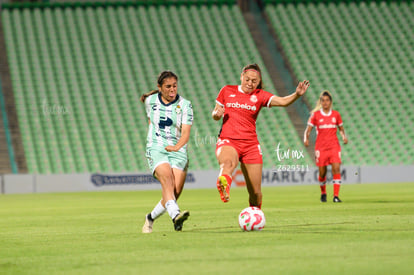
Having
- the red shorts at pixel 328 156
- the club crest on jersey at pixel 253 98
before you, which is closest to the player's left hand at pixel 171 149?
the club crest on jersey at pixel 253 98

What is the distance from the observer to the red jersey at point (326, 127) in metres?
15.5

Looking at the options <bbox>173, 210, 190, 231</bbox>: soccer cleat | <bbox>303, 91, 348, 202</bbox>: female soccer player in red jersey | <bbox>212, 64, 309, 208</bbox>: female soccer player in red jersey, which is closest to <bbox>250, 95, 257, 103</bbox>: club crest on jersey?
<bbox>212, 64, 309, 208</bbox>: female soccer player in red jersey

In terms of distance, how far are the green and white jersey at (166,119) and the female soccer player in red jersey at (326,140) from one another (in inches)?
287

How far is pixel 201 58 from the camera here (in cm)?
3158

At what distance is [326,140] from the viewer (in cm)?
1549

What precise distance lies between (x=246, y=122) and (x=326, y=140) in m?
6.58

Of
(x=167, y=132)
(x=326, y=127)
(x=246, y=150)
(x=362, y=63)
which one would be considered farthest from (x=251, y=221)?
(x=362, y=63)

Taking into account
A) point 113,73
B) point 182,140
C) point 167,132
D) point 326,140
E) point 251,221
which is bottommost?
point 251,221

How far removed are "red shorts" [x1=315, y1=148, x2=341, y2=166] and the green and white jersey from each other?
7.38m

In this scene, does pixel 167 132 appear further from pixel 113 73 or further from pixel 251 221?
pixel 113 73

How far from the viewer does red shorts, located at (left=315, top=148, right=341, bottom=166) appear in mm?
15320

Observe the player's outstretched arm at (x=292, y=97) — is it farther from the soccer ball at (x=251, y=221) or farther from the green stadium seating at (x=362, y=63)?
the green stadium seating at (x=362, y=63)

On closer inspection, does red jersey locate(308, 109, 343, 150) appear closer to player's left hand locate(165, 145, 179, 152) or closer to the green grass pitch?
the green grass pitch

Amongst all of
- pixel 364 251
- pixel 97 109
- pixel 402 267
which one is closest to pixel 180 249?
pixel 364 251
